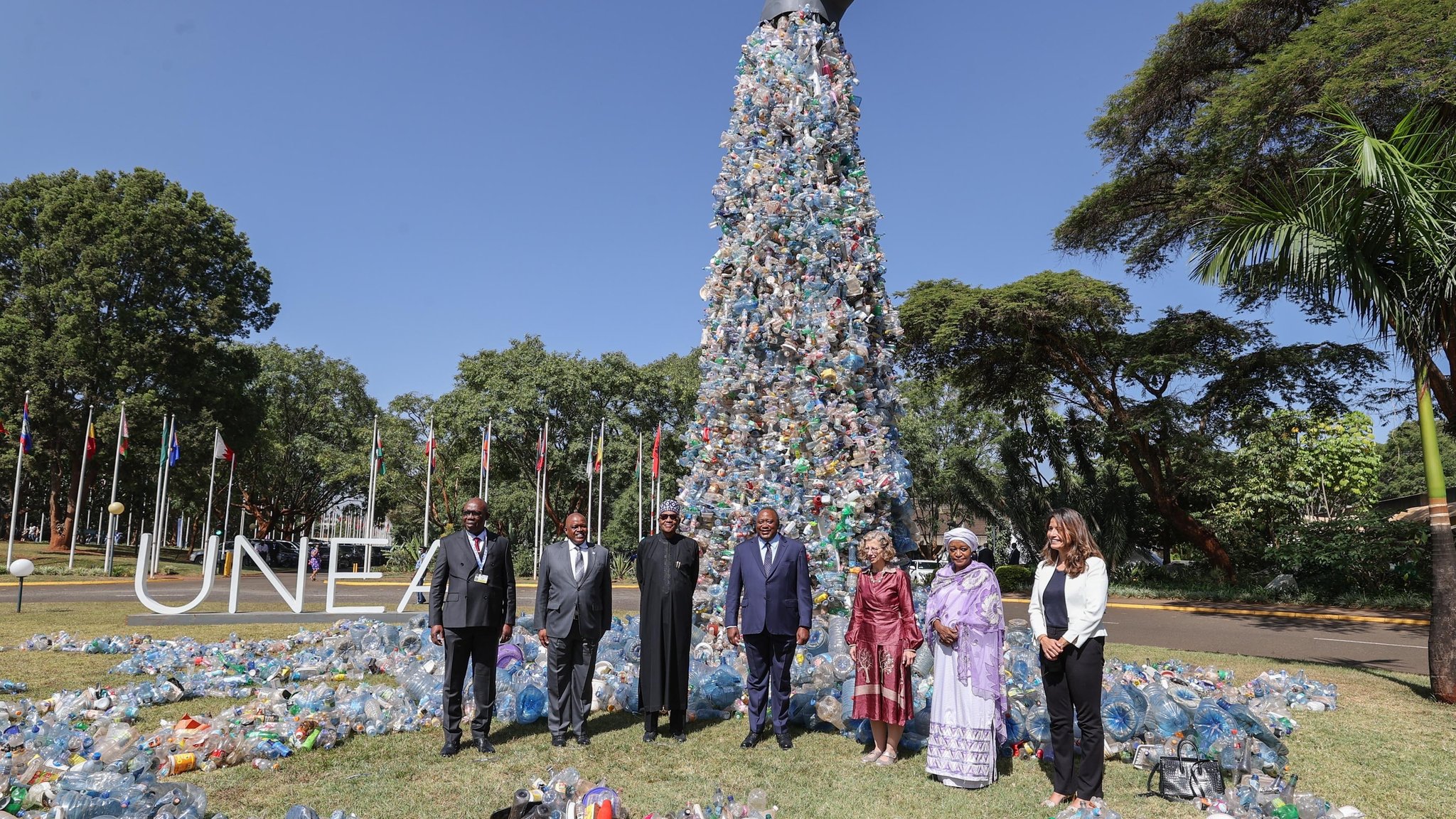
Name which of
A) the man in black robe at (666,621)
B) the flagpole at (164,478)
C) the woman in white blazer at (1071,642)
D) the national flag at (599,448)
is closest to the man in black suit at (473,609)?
the man in black robe at (666,621)

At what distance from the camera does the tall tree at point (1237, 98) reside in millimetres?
12289

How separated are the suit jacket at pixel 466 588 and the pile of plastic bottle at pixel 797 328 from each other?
2714mm

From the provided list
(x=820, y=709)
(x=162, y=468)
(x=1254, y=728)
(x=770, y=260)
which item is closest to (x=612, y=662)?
(x=820, y=709)

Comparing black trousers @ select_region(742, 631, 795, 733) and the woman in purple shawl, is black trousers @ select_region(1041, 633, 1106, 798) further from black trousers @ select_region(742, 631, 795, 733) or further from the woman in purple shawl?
black trousers @ select_region(742, 631, 795, 733)

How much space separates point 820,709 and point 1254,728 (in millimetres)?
2693

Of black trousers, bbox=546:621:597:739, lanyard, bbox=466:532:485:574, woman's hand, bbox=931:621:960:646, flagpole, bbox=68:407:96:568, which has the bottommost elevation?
black trousers, bbox=546:621:597:739

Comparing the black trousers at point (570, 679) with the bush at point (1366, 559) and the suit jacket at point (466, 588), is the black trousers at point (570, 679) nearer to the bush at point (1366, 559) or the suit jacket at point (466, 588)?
the suit jacket at point (466, 588)

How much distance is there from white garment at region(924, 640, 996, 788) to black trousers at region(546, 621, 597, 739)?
7.45 feet

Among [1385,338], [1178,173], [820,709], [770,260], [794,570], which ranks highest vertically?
[1178,173]

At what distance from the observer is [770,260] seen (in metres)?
8.23

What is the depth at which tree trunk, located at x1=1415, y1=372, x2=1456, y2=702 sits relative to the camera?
698 centimetres

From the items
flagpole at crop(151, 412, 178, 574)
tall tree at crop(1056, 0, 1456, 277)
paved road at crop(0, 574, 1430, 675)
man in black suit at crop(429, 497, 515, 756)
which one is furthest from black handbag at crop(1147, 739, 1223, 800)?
flagpole at crop(151, 412, 178, 574)

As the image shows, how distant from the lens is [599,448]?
89.2 ft

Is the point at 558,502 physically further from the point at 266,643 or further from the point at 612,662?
the point at 612,662
